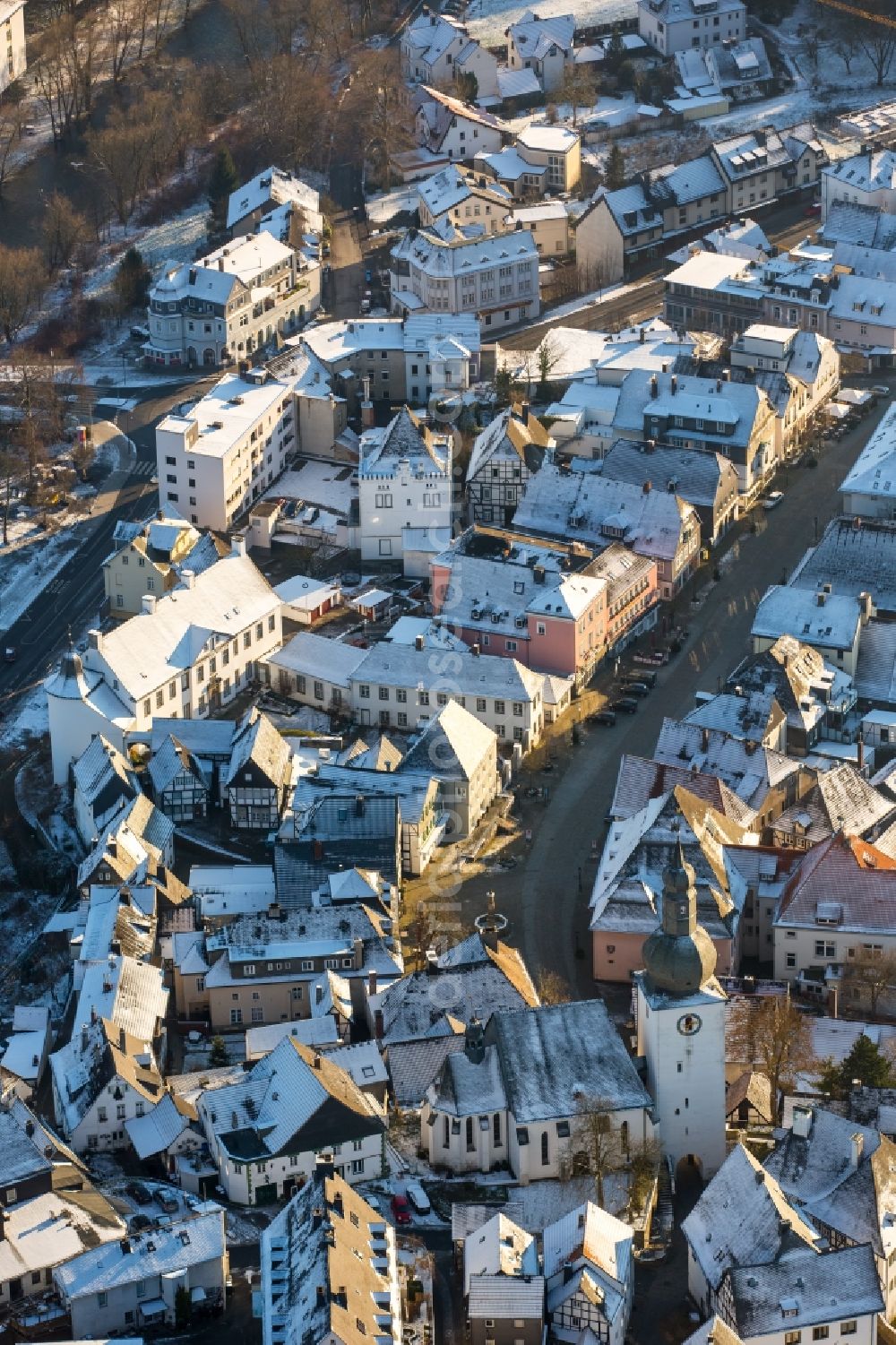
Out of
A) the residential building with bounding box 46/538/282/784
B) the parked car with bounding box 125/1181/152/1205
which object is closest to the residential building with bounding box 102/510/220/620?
the residential building with bounding box 46/538/282/784

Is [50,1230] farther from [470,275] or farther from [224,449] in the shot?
[470,275]

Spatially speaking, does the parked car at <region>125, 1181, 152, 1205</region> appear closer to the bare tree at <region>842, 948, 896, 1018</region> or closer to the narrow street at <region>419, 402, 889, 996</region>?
the narrow street at <region>419, 402, 889, 996</region>

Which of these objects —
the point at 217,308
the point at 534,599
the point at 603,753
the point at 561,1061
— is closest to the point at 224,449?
the point at 217,308

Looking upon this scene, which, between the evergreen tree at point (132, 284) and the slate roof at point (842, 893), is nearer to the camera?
the slate roof at point (842, 893)

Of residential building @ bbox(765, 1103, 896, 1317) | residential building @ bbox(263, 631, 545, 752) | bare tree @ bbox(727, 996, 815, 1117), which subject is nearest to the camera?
residential building @ bbox(765, 1103, 896, 1317)

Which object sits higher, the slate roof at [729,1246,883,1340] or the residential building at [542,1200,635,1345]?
the slate roof at [729,1246,883,1340]

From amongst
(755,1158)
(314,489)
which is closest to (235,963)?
(755,1158)

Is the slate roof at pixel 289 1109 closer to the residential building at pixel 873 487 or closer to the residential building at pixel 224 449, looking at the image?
the residential building at pixel 224 449

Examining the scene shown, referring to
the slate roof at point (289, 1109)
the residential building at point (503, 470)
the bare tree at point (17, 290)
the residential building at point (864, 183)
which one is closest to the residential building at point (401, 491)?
the residential building at point (503, 470)
